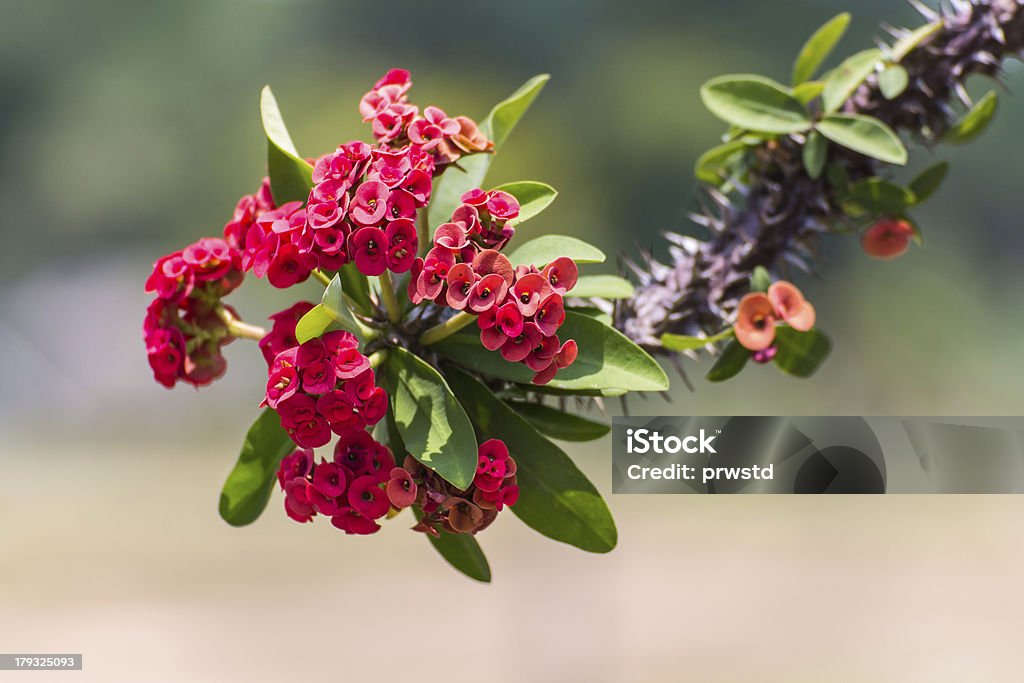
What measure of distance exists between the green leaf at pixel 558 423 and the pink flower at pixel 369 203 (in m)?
0.30

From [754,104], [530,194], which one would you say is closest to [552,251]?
[530,194]

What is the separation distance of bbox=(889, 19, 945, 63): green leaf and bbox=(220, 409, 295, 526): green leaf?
985 millimetres

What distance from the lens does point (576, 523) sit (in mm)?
987

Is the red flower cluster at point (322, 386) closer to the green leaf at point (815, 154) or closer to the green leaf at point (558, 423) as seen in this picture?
the green leaf at point (558, 423)

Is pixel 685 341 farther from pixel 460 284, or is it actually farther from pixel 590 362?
A: pixel 460 284

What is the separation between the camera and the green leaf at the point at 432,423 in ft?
2.85

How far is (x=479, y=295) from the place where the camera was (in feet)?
2.77

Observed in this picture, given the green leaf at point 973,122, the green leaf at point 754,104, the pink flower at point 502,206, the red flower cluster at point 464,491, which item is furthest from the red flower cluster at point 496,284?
the green leaf at point 973,122

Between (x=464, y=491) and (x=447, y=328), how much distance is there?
18 centimetres

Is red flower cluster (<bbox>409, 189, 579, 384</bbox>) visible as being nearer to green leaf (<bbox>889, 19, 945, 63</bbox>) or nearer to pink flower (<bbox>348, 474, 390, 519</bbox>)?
pink flower (<bbox>348, 474, 390, 519</bbox>)

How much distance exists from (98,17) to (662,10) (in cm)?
630

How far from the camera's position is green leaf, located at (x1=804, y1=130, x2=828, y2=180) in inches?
50.6

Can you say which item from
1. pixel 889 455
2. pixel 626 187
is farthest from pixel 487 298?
pixel 626 187

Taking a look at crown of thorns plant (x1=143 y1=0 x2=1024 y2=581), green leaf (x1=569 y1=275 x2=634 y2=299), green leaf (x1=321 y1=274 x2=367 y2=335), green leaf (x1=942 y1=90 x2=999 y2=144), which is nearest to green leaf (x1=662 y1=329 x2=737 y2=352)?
crown of thorns plant (x1=143 y1=0 x2=1024 y2=581)
